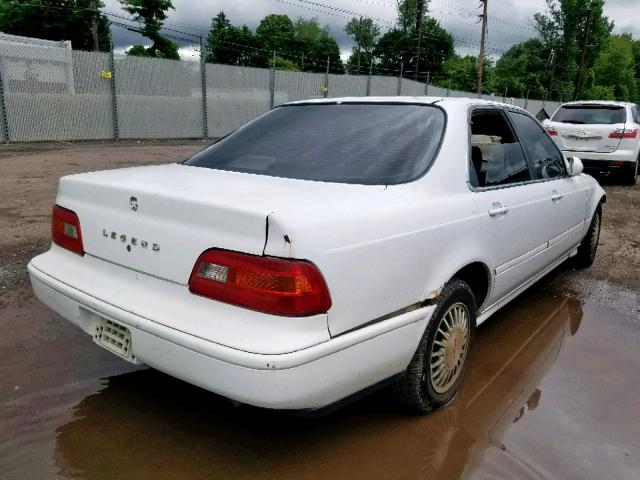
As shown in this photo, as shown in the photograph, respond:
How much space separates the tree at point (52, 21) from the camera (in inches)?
2084

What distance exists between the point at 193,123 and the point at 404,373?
16577 millimetres

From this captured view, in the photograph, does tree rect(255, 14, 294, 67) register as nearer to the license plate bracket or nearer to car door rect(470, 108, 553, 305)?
car door rect(470, 108, 553, 305)

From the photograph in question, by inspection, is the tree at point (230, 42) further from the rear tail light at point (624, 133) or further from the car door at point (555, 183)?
the car door at point (555, 183)

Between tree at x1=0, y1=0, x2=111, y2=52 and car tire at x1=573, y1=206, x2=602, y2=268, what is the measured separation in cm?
5688

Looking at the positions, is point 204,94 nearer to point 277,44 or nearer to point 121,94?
point 121,94

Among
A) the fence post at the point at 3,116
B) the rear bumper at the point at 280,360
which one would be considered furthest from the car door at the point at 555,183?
the fence post at the point at 3,116

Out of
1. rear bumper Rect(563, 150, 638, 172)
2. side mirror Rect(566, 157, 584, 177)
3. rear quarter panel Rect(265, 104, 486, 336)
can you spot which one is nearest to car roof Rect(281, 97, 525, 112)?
rear quarter panel Rect(265, 104, 486, 336)

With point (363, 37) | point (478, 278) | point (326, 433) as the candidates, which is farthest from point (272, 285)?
point (363, 37)

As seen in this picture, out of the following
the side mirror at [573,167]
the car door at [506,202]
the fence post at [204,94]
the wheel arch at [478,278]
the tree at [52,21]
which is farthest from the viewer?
the tree at [52,21]

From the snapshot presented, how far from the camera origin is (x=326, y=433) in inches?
95.9

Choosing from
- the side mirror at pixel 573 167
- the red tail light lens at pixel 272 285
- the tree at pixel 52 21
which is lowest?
the red tail light lens at pixel 272 285

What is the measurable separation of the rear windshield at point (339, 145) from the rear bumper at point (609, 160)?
820 centimetres

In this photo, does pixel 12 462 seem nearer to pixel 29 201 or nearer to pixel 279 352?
pixel 279 352

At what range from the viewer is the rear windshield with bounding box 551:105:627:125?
10.3 m
